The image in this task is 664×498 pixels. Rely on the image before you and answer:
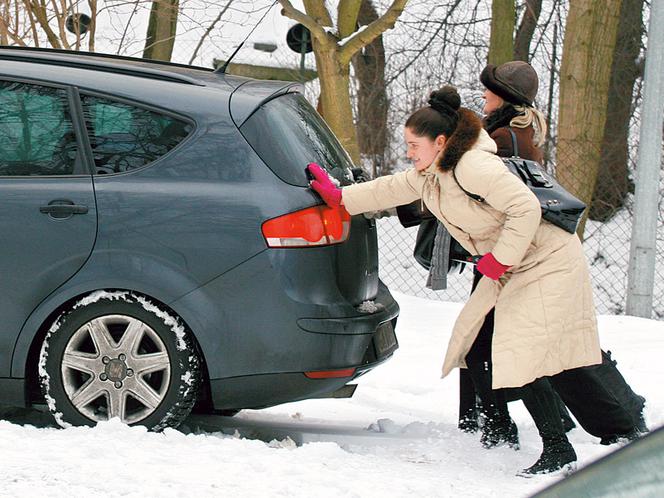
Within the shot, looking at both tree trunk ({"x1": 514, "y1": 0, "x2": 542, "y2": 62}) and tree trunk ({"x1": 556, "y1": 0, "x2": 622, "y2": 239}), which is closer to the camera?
tree trunk ({"x1": 556, "y1": 0, "x2": 622, "y2": 239})

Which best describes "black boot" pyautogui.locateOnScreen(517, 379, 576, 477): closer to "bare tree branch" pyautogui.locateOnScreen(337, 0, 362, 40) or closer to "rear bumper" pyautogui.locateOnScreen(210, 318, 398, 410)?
"rear bumper" pyautogui.locateOnScreen(210, 318, 398, 410)

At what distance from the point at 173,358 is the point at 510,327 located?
1315mm

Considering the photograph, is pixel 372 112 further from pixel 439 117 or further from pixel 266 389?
pixel 266 389

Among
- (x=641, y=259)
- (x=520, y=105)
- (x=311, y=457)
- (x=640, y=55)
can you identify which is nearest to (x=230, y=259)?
(x=311, y=457)

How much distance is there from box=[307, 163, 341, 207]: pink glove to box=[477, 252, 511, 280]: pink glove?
641 mm

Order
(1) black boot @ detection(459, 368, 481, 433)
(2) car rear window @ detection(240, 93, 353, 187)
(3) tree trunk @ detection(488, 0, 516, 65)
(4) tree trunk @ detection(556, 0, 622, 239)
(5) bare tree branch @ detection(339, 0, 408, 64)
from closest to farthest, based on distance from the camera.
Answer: (2) car rear window @ detection(240, 93, 353, 187), (1) black boot @ detection(459, 368, 481, 433), (5) bare tree branch @ detection(339, 0, 408, 64), (4) tree trunk @ detection(556, 0, 622, 239), (3) tree trunk @ detection(488, 0, 516, 65)

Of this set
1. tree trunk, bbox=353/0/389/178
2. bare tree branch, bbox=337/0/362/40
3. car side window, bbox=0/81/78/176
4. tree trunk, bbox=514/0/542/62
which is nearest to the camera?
car side window, bbox=0/81/78/176

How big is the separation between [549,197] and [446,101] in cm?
55

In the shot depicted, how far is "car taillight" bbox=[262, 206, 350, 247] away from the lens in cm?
421

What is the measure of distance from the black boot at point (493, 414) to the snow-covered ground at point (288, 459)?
0.18 ft

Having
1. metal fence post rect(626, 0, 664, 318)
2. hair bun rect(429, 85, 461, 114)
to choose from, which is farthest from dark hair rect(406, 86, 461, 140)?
metal fence post rect(626, 0, 664, 318)

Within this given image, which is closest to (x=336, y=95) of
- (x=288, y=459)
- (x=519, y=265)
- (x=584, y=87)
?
(x=584, y=87)

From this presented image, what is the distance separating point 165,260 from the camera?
4.25 m

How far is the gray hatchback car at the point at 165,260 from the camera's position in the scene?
4.23 meters
